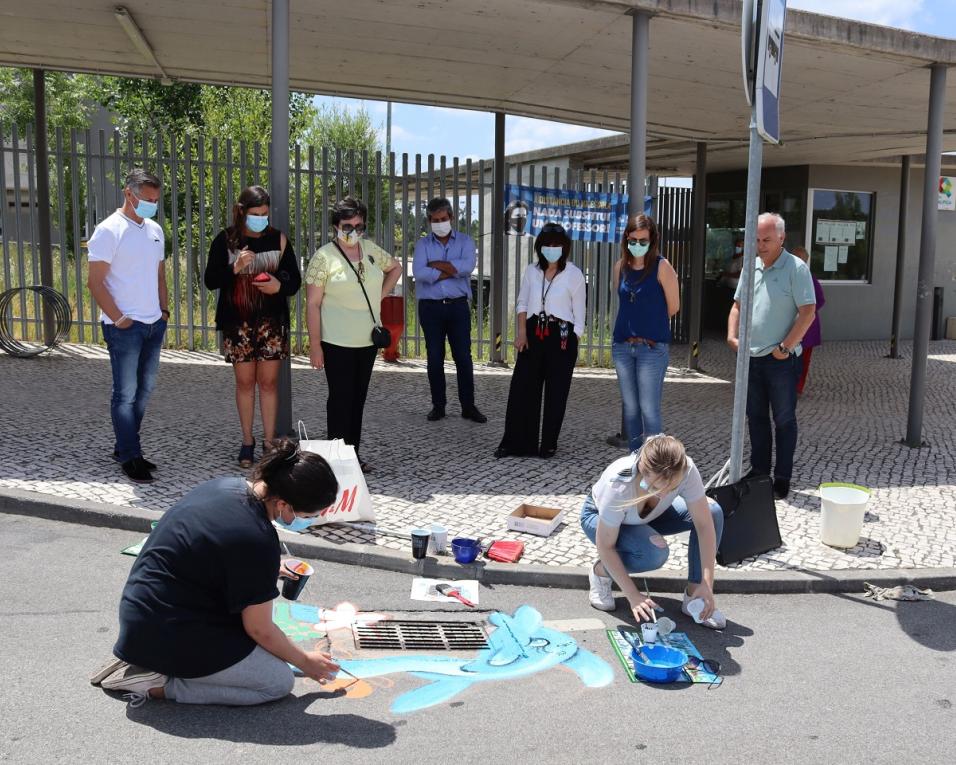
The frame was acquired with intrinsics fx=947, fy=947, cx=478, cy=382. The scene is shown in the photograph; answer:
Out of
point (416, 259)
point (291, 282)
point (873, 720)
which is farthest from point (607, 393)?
point (873, 720)

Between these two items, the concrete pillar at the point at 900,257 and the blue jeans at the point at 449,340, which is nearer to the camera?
the blue jeans at the point at 449,340

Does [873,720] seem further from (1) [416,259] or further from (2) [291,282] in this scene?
(1) [416,259]

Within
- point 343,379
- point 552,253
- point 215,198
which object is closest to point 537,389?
point 552,253

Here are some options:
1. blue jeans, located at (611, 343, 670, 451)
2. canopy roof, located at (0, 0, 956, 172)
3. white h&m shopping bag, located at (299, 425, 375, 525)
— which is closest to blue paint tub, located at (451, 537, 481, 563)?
white h&m shopping bag, located at (299, 425, 375, 525)

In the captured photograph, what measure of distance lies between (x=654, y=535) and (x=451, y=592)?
1062 mm

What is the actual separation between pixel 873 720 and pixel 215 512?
2.60m

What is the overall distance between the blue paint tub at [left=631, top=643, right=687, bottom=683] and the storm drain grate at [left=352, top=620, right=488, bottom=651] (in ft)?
2.27

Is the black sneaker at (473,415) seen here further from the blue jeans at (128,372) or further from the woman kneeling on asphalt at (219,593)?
the woman kneeling on asphalt at (219,593)

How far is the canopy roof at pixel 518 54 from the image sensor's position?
7.36 meters

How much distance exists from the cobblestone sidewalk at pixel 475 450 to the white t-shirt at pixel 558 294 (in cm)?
113

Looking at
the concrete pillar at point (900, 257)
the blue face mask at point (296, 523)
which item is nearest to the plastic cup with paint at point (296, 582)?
the blue face mask at point (296, 523)

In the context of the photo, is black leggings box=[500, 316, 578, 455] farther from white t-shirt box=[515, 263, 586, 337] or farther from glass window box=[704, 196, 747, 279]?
glass window box=[704, 196, 747, 279]

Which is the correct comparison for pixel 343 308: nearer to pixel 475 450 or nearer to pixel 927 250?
pixel 475 450

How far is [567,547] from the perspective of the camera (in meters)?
5.38
